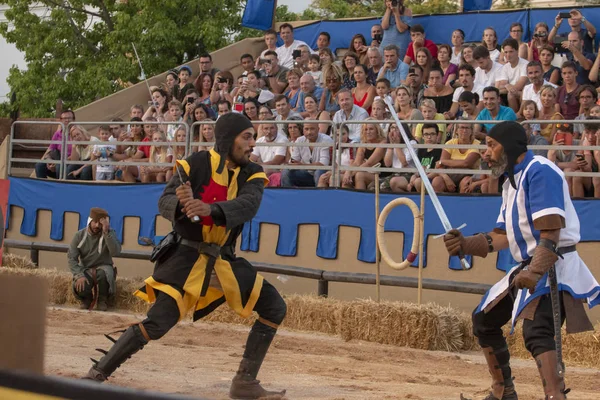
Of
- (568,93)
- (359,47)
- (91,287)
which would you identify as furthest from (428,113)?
(91,287)

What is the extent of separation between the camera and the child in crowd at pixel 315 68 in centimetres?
1534

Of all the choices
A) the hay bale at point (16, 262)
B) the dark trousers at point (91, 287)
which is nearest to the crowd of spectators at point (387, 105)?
the hay bale at point (16, 262)

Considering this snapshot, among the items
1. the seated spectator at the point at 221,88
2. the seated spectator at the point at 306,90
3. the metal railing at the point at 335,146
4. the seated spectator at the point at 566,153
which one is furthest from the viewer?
the seated spectator at the point at 221,88

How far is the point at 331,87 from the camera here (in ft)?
47.6

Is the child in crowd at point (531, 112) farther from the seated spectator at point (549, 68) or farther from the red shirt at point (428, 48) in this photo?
the red shirt at point (428, 48)

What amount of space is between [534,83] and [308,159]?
3.02 metres

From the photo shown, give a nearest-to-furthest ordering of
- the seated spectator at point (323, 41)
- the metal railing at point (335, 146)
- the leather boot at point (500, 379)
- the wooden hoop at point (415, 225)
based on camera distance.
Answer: the leather boot at point (500, 379) → the wooden hoop at point (415, 225) → the metal railing at point (335, 146) → the seated spectator at point (323, 41)

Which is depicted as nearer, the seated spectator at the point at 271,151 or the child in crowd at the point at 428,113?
the child in crowd at the point at 428,113

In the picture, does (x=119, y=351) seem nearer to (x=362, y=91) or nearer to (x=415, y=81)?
(x=415, y=81)

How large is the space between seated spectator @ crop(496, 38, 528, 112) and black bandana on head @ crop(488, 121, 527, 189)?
6718 millimetres

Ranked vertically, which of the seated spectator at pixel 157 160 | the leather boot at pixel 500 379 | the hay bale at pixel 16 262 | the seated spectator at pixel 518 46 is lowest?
the hay bale at pixel 16 262

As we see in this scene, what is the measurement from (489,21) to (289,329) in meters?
6.96

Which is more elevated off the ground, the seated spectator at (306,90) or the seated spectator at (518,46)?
the seated spectator at (518,46)

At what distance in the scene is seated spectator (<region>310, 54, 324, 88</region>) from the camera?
15281 millimetres
